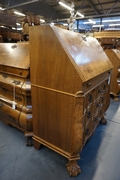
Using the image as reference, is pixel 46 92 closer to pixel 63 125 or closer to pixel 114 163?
pixel 63 125

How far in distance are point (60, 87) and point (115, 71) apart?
7.88 ft

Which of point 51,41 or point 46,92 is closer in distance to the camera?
point 51,41

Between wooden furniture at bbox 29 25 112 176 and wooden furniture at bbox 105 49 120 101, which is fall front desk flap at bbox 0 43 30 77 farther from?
wooden furniture at bbox 105 49 120 101

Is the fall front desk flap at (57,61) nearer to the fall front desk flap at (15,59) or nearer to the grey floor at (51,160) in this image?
the fall front desk flap at (15,59)

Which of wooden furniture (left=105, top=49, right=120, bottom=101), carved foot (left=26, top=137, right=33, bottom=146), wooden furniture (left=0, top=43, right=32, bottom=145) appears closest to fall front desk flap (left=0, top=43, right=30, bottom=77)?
wooden furniture (left=0, top=43, right=32, bottom=145)

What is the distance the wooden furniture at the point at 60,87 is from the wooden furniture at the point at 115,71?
6.47ft

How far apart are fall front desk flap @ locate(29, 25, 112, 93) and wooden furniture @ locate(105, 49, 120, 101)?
2.08 meters

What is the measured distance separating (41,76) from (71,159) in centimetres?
84

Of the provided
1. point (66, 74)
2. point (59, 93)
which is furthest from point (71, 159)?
point (66, 74)

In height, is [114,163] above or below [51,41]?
below

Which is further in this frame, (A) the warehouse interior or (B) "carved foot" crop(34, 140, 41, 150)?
(B) "carved foot" crop(34, 140, 41, 150)

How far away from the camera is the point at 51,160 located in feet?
4.63

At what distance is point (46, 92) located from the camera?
1.23 metres

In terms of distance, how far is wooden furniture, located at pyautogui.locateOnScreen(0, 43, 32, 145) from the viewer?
1444 mm
